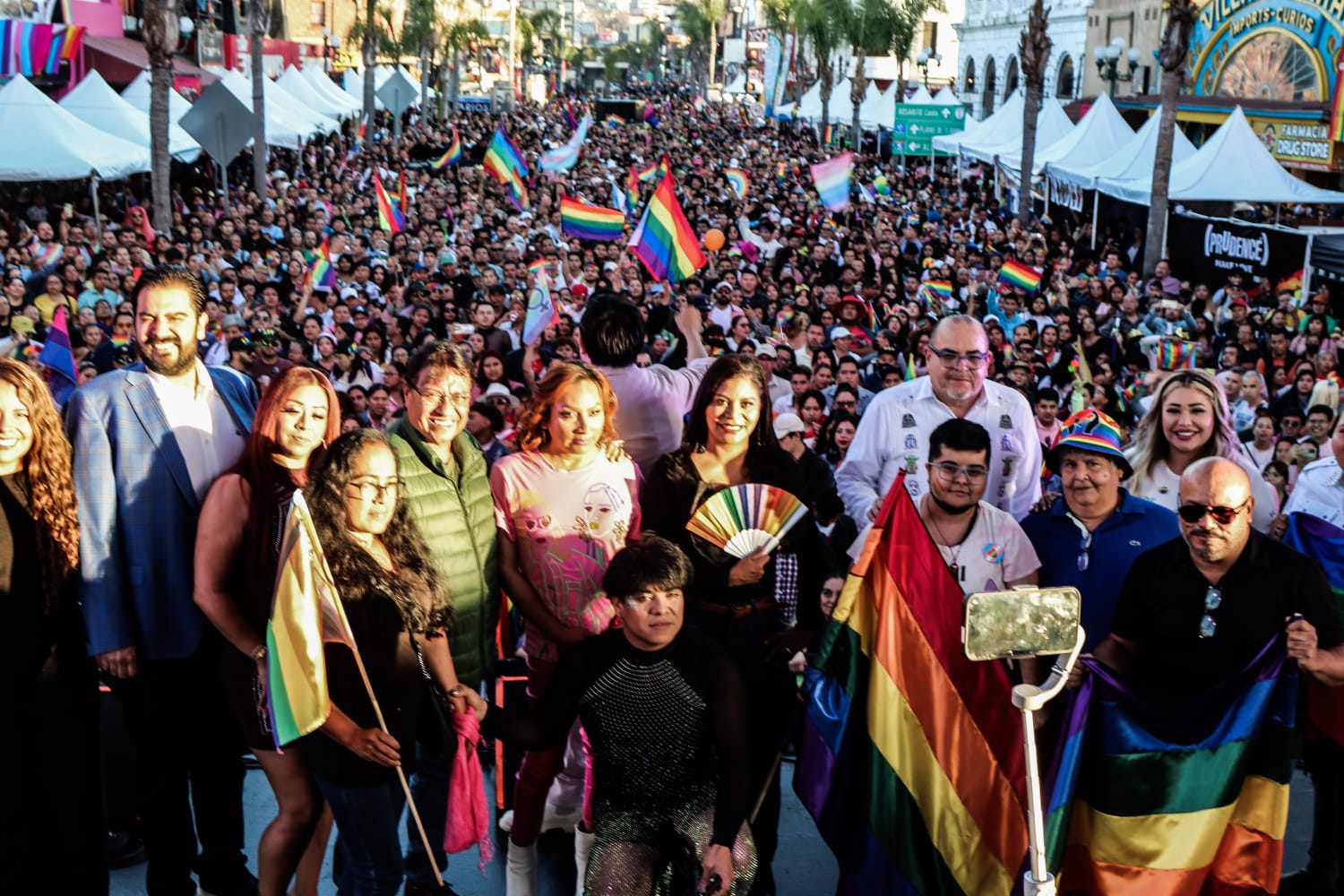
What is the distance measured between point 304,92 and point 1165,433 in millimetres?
36351

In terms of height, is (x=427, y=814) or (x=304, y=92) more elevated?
(x=304, y=92)

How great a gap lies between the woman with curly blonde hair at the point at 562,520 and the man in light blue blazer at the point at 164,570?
2.75 feet

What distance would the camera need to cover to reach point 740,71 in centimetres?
13400

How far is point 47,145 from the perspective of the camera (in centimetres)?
2012

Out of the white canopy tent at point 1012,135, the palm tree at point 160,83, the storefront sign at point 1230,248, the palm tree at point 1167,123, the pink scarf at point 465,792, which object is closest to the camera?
the pink scarf at point 465,792

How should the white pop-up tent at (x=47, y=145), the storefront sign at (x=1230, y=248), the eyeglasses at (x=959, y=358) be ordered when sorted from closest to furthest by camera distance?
the eyeglasses at (x=959, y=358) → the storefront sign at (x=1230, y=248) → the white pop-up tent at (x=47, y=145)

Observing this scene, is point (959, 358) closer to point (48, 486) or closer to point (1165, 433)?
point (1165, 433)

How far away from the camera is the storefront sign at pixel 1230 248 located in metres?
15.9

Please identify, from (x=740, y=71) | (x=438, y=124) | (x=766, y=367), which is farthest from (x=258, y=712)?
(x=740, y=71)

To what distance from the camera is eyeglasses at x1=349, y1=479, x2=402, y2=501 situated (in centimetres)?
358

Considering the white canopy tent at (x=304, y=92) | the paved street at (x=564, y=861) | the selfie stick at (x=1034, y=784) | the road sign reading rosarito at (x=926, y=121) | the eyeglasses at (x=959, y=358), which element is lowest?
the paved street at (x=564, y=861)

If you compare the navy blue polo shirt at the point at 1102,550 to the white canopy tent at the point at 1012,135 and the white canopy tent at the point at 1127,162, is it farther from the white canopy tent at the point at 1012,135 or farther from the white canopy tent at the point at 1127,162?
the white canopy tent at the point at 1012,135

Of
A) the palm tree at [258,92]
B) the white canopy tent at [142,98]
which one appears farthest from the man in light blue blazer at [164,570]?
the white canopy tent at [142,98]

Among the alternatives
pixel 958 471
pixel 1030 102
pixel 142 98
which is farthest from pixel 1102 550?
pixel 142 98
